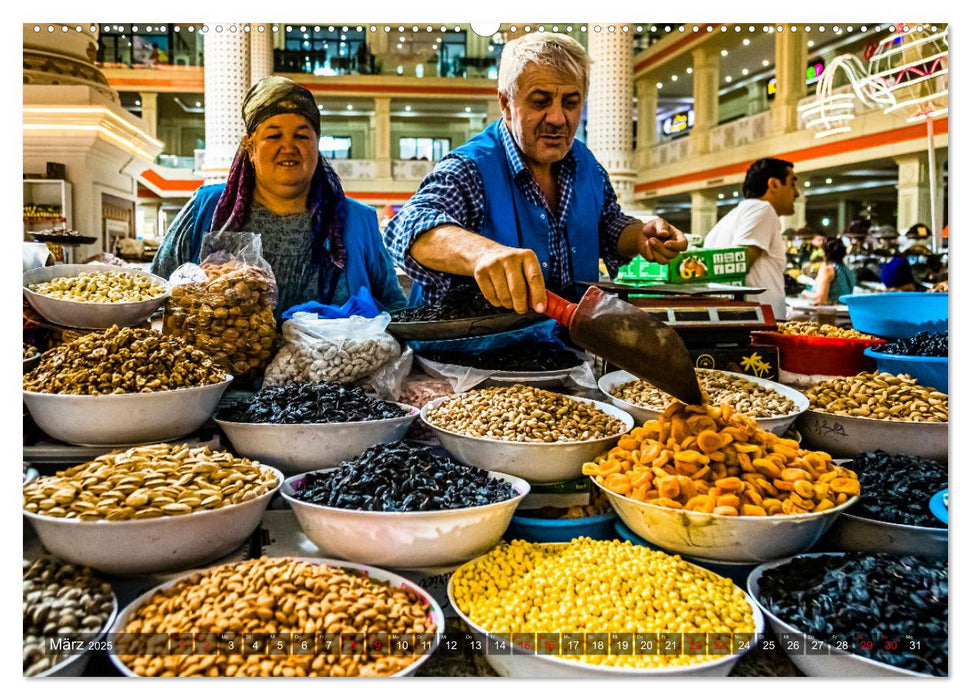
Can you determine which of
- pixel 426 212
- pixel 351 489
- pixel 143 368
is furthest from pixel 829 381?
pixel 143 368

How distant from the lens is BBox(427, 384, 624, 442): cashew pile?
1248mm

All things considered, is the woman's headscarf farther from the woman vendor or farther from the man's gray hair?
the man's gray hair

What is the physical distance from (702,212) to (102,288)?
10.4 m

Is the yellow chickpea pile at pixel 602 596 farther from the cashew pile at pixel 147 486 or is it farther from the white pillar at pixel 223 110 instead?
the white pillar at pixel 223 110

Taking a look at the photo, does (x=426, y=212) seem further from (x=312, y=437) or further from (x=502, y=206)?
(x=312, y=437)

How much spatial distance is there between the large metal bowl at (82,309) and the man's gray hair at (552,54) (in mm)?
923

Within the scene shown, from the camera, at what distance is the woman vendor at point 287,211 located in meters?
1.78

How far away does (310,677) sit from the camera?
2.95 feet

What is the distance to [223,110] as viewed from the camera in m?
2.71

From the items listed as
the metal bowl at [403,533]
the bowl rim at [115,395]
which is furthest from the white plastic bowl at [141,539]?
the bowl rim at [115,395]

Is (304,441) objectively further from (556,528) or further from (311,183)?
(311,183)

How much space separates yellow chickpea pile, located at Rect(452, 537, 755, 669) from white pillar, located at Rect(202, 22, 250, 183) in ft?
4.21

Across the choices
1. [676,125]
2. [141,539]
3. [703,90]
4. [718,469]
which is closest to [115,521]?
[141,539]

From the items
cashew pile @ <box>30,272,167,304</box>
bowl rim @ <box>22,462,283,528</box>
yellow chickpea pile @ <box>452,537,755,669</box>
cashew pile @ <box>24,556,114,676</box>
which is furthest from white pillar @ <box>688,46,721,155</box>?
cashew pile @ <box>24,556,114,676</box>
